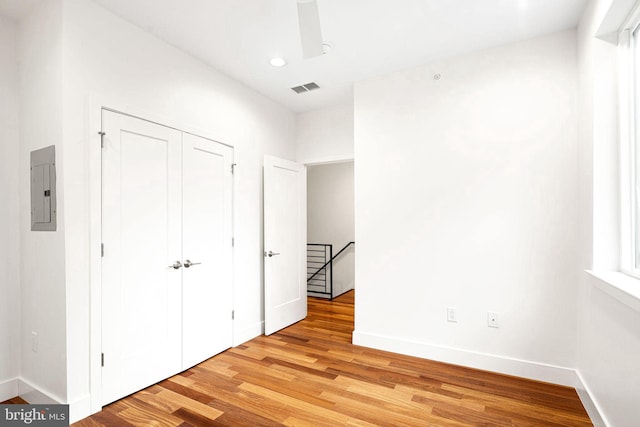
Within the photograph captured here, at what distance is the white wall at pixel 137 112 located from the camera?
2.04 metres

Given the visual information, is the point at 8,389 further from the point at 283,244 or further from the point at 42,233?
the point at 283,244

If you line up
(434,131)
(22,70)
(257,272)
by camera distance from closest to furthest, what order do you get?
1. (22,70)
2. (434,131)
3. (257,272)

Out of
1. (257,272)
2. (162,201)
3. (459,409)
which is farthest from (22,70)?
(459,409)

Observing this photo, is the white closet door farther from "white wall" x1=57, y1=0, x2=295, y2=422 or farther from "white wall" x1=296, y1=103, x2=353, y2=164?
"white wall" x1=296, y1=103, x2=353, y2=164

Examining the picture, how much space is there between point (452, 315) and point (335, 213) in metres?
3.85

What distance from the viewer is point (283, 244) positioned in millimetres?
3902

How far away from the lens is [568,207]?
246 centimetres

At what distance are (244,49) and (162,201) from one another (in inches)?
58.8

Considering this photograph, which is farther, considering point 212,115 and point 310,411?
point 212,115

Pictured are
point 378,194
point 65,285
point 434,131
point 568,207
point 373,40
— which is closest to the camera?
point 65,285

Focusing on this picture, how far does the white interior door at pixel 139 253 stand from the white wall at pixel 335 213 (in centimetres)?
384

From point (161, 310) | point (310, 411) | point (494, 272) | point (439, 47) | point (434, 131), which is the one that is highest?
point (439, 47)

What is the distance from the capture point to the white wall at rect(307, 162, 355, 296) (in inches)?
247

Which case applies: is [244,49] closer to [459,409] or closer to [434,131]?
[434,131]
